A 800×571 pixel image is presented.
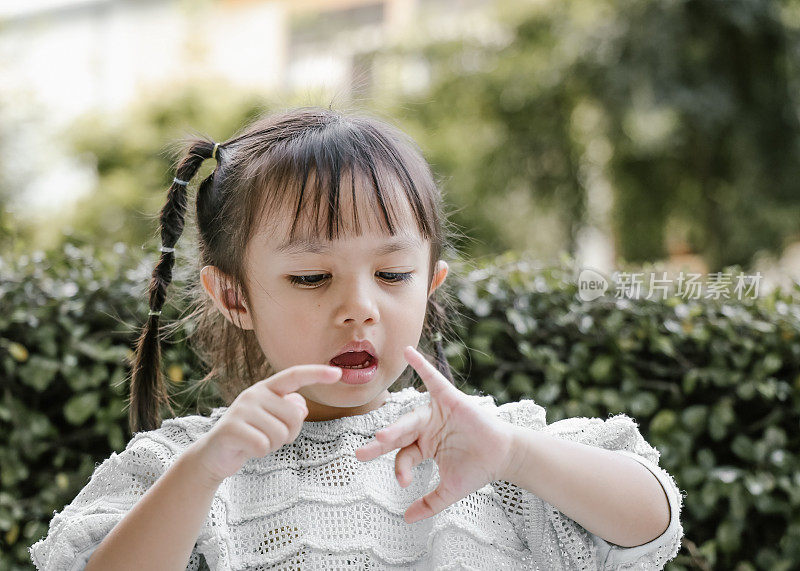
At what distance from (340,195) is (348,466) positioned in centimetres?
45

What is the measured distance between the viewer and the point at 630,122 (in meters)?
6.41

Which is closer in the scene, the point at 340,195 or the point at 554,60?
the point at 340,195

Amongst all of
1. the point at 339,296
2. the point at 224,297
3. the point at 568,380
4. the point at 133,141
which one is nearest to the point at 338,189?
the point at 339,296

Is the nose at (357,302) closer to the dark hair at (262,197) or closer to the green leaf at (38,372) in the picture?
the dark hair at (262,197)

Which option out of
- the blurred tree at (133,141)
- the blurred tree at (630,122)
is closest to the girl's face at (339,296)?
the blurred tree at (630,122)

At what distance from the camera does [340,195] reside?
4.03 ft

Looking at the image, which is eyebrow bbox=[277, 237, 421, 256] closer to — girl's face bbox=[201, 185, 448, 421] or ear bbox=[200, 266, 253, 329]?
girl's face bbox=[201, 185, 448, 421]

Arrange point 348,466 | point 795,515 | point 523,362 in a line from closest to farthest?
1. point 348,466
2. point 795,515
3. point 523,362

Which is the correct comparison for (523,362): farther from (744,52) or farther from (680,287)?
(744,52)

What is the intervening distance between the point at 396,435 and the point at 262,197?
45 centimetres

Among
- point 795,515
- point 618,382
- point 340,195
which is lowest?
point 795,515

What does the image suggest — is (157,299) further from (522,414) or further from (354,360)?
(522,414)

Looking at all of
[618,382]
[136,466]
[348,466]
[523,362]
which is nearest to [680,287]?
[618,382]

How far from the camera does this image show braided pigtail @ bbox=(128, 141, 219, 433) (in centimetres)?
152
